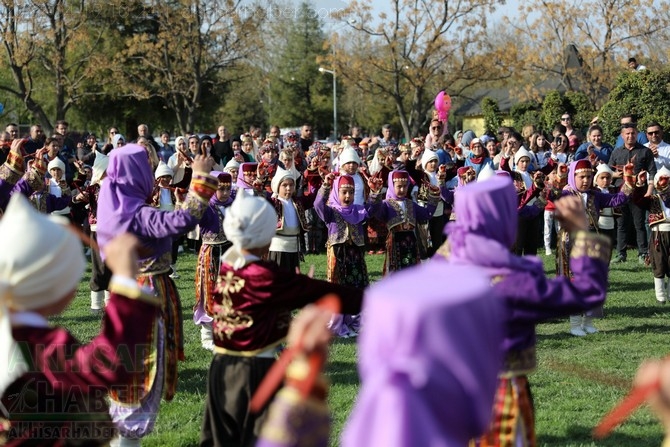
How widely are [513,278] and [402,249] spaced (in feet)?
18.5

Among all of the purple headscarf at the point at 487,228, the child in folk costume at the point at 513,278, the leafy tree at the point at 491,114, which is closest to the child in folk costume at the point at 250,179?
the child in folk costume at the point at 513,278

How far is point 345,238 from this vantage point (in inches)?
350

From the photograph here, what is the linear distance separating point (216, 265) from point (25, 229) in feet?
18.9

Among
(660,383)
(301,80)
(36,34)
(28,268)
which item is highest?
(301,80)

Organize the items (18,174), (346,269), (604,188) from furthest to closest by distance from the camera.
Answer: (604,188) → (346,269) → (18,174)

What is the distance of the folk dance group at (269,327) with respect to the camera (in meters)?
2.05

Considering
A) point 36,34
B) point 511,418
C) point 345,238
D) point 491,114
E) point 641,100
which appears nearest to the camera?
point 511,418

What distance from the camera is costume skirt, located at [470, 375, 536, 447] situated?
3686 mm

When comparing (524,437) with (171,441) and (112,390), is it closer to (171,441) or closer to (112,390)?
(112,390)

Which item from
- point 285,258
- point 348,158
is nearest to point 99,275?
point 285,258

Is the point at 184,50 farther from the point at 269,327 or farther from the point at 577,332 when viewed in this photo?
the point at 269,327

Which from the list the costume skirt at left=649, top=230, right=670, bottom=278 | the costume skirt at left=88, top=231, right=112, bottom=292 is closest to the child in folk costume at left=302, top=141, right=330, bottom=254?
the costume skirt at left=88, top=231, right=112, bottom=292

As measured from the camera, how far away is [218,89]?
36844 millimetres

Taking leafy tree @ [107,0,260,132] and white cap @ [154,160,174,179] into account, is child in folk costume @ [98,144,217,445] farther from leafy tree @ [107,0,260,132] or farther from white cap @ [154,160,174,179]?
leafy tree @ [107,0,260,132]
